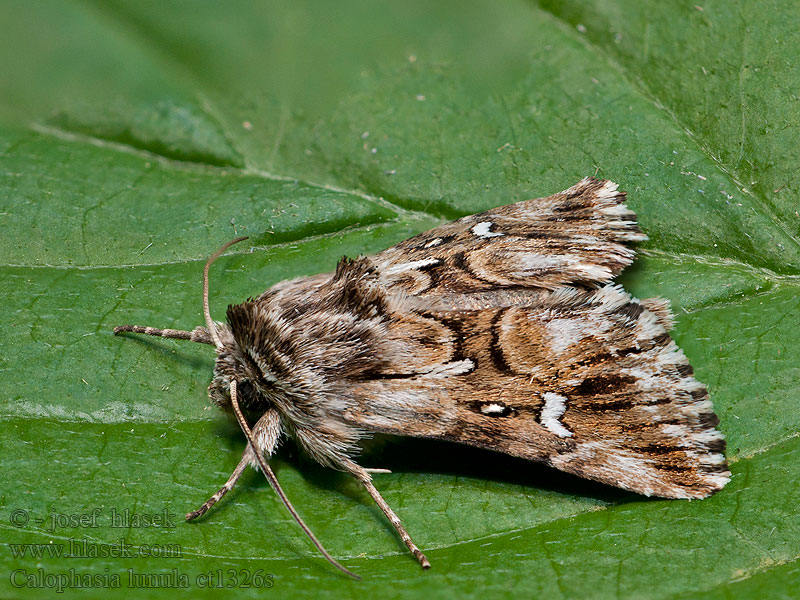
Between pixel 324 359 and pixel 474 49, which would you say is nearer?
pixel 324 359

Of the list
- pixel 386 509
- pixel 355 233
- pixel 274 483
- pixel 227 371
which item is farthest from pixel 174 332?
pixel 386 509

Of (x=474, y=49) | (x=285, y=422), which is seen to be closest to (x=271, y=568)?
(x=285, y=422)

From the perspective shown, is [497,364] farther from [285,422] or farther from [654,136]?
[654,136]

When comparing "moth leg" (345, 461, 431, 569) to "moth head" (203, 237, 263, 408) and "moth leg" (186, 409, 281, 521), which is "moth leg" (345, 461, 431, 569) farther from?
"moth head" (203, 237, 263, 408)

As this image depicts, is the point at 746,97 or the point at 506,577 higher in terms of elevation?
the point at 746,97

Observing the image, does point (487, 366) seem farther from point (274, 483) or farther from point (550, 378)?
point (274, 483)

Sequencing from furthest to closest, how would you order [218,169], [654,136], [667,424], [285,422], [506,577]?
[218,169], [654,136], [285,422], [667,424], [506,577]

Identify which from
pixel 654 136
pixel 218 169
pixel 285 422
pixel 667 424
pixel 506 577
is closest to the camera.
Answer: pixel 506 577
